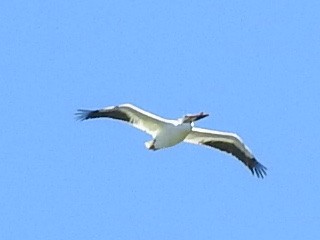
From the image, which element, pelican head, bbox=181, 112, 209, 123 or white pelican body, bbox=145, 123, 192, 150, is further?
pelican head, bbox=181, 112, 209, 123

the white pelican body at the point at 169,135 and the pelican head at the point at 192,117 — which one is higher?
the pelican head at the point at 192,117

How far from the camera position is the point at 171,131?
37.0 metres

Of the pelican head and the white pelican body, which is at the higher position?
the pelican head

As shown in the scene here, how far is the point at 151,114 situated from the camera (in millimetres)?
36938

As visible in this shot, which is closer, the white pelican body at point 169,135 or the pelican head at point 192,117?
the white pelican body at point 169,135

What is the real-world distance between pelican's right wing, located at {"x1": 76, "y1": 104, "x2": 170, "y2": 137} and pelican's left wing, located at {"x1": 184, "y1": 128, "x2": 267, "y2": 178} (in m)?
0.93

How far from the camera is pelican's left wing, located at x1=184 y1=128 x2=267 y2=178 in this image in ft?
124

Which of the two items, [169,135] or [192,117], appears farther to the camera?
[192,117]

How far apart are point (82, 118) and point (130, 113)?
2.87ft

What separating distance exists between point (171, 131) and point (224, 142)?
138 cm

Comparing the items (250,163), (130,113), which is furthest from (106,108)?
(250,163)

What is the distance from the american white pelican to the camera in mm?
36781

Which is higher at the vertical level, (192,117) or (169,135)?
(192,117)

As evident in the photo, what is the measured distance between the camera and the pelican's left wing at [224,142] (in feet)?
124
